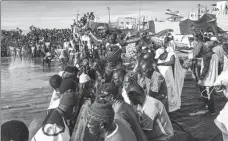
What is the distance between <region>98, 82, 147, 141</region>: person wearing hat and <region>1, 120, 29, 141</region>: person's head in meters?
0.94

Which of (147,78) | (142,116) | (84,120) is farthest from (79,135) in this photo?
(147,78)

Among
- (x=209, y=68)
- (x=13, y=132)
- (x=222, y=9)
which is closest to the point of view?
(x=13, y=132)

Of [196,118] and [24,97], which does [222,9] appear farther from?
[24,97]

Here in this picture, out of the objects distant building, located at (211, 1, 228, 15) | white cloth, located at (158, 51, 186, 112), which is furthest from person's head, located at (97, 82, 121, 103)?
distant building, located at (211, 1, 228, 15)

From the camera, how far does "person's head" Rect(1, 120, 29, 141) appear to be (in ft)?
7.12

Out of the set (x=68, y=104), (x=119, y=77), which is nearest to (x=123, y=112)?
(x=68, y=104)

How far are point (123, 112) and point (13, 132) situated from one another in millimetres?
1225

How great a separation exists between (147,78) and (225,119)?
2599 millimetres

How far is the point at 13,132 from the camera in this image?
219cm

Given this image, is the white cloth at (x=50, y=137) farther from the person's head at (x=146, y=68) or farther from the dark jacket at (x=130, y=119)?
the person's head at (x=146, y=68)

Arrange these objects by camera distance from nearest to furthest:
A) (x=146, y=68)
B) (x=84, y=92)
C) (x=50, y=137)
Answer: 1. (x=50, y=137)
2. (x=84, y=92)
3. (x=146, y=68)

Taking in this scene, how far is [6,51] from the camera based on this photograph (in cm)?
2712

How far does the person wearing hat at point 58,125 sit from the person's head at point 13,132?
0.94ft

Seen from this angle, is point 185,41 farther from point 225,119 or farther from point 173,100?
point 225,119
